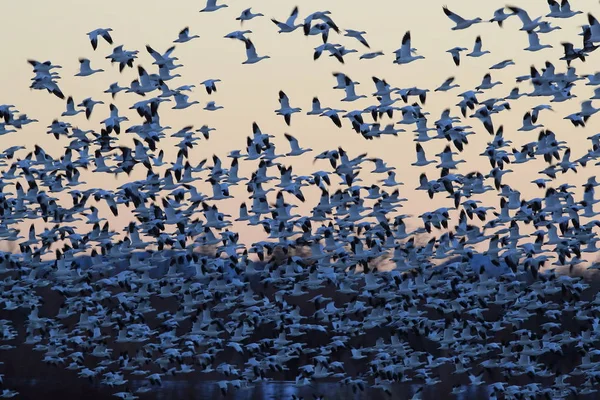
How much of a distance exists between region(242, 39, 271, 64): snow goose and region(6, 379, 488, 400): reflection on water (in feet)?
71.5

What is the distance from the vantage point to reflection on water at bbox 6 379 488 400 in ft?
168

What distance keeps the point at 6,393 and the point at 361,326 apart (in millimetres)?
12141

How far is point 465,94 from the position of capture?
3177 centimetres

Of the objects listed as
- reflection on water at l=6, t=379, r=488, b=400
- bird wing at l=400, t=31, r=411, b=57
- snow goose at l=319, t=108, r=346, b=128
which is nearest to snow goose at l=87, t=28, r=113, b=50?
snow goose at l=319, t=108, r=346, b=128

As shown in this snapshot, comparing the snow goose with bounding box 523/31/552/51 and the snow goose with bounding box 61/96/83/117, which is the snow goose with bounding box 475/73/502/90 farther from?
the snow goose with bounding box 61/96/83/117

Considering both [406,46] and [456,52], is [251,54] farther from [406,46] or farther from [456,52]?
[456,52]

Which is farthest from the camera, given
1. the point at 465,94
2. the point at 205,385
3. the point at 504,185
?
the point at 205,385

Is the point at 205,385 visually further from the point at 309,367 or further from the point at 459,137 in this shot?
the point at 459,137

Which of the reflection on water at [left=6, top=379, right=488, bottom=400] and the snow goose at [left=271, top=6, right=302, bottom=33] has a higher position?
the snow goose at [left=271, top=6, right=302, bottom=33]

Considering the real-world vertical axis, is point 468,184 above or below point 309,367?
above

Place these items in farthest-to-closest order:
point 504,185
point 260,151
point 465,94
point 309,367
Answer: point 309,367, point 504,185, point 260,151, point 465,94

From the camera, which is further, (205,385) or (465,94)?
(205,385)

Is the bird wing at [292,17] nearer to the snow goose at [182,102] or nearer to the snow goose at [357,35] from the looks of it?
the snow goose at [357,35]

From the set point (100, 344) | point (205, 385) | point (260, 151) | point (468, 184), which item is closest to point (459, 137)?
point (468, 184)
